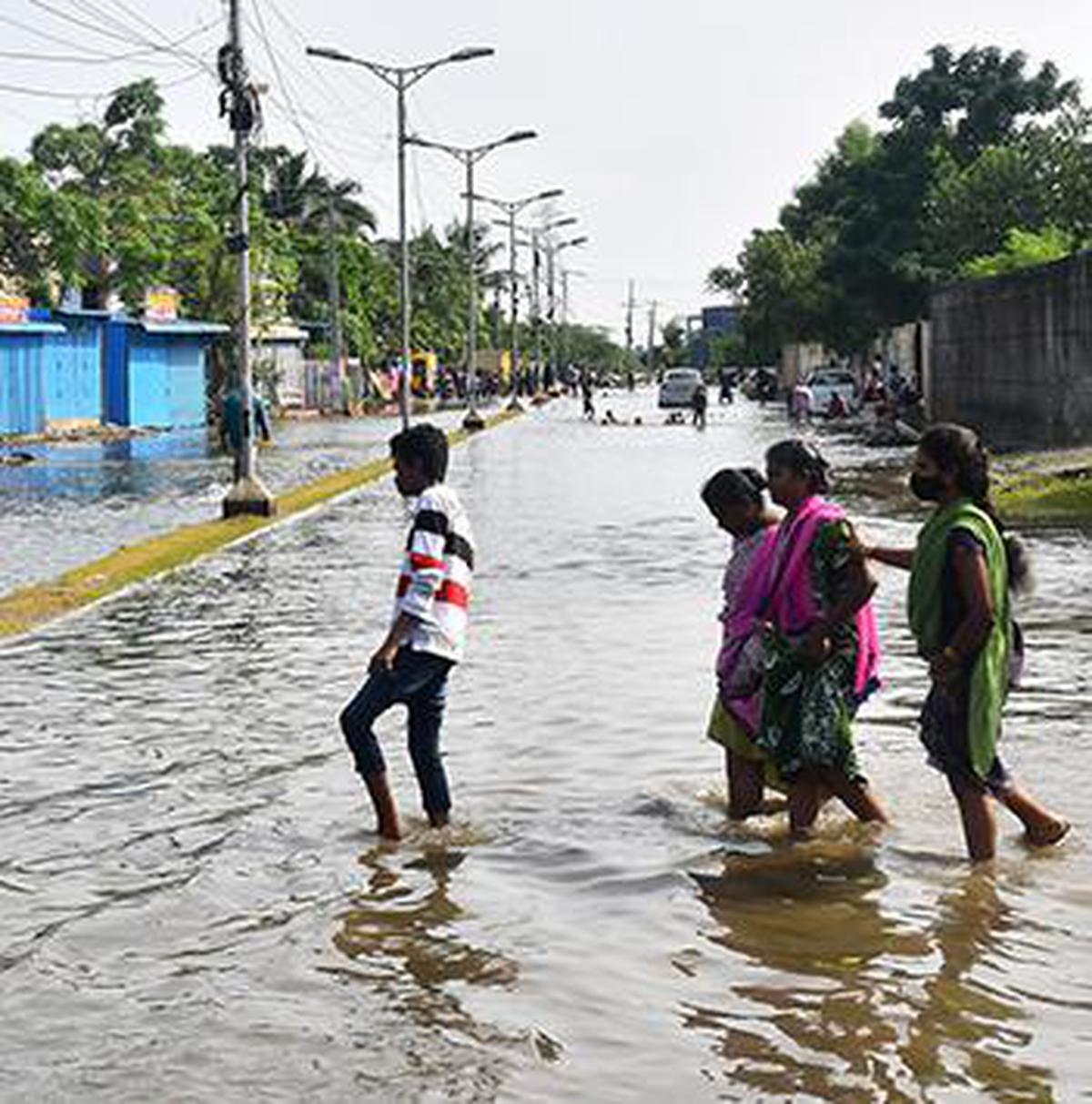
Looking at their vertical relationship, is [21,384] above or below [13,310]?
below

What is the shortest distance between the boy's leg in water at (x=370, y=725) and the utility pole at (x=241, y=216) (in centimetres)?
1720

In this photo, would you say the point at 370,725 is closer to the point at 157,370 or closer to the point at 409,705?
the point at 409,705

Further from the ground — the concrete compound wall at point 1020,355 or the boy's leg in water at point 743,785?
the concrete compound wall at point 1020,355

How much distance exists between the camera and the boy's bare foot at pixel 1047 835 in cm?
742

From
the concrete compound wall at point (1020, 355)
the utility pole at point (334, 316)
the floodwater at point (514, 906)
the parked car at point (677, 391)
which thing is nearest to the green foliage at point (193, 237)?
the utility pole at point (334, 316)

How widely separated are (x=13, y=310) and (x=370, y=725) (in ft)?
142

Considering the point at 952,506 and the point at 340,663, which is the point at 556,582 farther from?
the point at 952,506

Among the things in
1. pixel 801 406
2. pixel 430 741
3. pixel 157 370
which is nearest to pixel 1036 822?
pixel 430 741

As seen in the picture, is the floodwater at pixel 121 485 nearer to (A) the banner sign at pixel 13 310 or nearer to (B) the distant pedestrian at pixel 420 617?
(A) the banner sign at pixel 13 310

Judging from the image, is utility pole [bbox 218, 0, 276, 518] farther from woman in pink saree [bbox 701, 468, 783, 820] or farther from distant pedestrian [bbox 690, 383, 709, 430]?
distant pedestrian [bbox 690, 383, 709, 430]

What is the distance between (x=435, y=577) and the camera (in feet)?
25.0

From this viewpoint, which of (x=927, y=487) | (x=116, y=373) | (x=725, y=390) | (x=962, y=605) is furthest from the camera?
(x=725, y=390)

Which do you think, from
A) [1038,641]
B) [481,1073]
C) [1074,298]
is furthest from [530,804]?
[1074,298]

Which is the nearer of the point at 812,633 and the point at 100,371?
the point at 812,633
